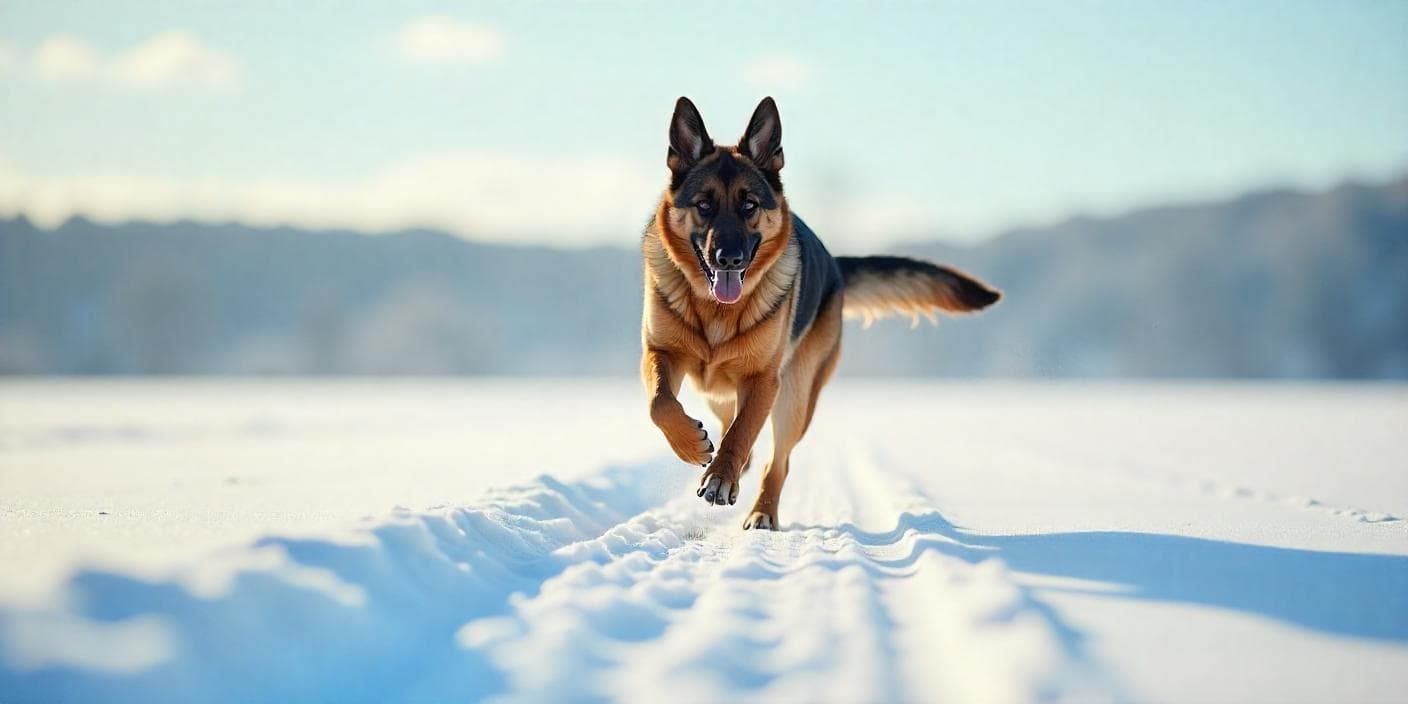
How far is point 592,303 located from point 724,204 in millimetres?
80689

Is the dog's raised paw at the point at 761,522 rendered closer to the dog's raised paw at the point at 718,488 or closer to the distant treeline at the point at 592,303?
the dog's raised paw at the point at 718,488

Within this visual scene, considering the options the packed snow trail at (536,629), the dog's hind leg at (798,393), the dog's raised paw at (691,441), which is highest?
the dog's hind leg at (798,393)

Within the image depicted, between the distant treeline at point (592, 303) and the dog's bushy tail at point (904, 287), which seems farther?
the distant treeline at point (592, 303)

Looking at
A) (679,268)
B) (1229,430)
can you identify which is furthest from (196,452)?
(1229,430)

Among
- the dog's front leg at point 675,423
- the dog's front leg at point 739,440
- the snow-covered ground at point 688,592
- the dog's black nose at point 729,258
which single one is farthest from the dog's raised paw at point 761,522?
the dog's black nose at point 729,258

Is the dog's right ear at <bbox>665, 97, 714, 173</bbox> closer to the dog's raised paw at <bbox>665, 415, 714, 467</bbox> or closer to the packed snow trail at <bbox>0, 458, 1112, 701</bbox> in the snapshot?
the dog's raised paw at <bbox>665, 415, 714, 467</bbox>

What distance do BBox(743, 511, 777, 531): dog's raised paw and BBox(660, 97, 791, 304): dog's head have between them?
1.08 m

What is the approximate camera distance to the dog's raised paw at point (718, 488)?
4.62 m

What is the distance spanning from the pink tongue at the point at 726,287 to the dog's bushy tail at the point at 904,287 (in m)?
2.21

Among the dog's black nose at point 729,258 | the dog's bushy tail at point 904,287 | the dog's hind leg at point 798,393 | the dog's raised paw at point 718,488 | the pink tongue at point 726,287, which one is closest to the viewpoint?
the dog's raised paw at point 718,488

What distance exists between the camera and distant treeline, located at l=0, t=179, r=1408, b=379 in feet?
218

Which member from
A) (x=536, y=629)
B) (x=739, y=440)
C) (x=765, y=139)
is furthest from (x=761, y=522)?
(x=536, y=629)

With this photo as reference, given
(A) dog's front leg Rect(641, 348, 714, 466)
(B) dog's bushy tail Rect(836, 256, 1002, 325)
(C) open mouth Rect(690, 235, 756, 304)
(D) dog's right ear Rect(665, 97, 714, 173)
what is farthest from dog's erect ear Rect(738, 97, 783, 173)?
(B) dog's bushy tail Rect(836, 256, 1002, 325)

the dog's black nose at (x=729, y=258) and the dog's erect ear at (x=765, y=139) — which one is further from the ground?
the dog's erect ear at (x=765, y=139)
